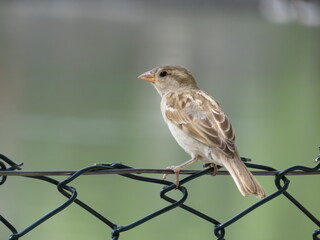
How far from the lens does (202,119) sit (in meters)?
3.86

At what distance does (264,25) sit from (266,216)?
70.0ft

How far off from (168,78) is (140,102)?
12039 mm

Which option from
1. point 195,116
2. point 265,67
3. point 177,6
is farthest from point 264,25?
point 195,116

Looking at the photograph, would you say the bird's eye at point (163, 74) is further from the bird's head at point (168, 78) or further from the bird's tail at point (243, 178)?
the bird's tail at point (243, 178)

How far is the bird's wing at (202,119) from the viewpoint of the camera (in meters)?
3.66

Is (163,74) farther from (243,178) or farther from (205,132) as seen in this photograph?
(243,178)

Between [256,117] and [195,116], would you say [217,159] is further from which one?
[256,117]

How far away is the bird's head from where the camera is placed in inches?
187

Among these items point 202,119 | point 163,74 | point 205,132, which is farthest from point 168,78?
point 205,132

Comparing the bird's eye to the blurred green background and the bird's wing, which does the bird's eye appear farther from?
the blurred green background

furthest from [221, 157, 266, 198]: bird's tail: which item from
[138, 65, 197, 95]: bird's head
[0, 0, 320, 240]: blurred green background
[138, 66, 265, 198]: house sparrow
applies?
[0, 0, 320, 240]: blurred green background

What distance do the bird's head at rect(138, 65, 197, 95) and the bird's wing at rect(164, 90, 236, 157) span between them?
16.4 inches

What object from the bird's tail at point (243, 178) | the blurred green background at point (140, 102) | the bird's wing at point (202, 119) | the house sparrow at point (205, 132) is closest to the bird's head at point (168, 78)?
the house sparrow at point (205, 132)

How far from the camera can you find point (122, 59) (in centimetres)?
2223
